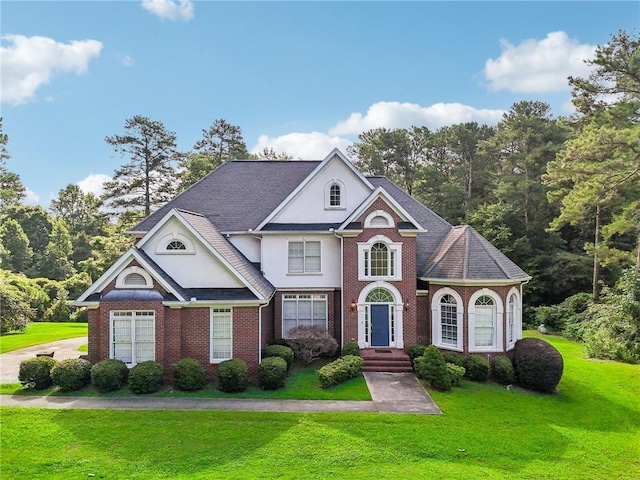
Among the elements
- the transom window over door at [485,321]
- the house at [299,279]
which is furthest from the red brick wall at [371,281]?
the transom window over door at [485,321]

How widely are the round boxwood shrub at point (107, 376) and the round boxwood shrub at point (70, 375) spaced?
43 cm

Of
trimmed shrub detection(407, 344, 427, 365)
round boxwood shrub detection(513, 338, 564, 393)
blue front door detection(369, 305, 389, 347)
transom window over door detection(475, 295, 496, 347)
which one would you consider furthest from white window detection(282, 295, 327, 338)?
round boxwood shrub detection(513, 338, 564, 393)

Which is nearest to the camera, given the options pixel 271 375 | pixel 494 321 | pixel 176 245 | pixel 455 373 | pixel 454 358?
pixel 271 375

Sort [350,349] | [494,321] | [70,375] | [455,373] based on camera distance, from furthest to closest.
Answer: [350,349] < [494,321] < [455,373] < [70,375]

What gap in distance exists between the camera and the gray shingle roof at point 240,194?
21266 millimetres

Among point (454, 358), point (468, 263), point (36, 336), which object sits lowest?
point (36, 336)

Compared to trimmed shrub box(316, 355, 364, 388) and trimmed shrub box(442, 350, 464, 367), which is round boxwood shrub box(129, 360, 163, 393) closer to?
trimmed shrub box(316, 355, 364, 388)

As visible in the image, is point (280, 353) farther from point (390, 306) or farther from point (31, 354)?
point (31, 354)

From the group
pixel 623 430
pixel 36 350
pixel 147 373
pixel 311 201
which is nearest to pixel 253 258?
pixel 311 201

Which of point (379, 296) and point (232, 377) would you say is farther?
point (379, 296)

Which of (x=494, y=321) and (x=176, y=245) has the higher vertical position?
(x=176, y=245)

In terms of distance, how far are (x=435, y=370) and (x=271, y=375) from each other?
625 cm

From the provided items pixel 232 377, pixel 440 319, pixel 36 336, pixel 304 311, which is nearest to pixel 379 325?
pixel 440 319

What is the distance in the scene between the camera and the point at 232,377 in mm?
14703
